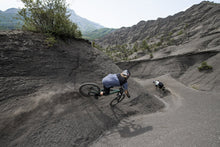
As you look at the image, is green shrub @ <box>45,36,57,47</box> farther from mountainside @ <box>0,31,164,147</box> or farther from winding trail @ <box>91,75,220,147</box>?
winding trail @ <box>91,75,220,147</box>

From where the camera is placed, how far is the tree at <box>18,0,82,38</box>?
410 centimetres

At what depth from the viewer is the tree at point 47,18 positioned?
13.4ft

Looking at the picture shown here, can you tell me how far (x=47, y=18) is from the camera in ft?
14.4

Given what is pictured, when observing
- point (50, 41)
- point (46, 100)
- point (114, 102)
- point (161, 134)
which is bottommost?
point (161, 134)

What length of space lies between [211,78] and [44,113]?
15.6m

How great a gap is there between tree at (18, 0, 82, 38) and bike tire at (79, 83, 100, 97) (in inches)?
132

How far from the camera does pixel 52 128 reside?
8.64 feet

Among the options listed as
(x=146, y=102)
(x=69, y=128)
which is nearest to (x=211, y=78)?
(x=146, y=102)

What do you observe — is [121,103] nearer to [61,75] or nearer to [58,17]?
[61,75]

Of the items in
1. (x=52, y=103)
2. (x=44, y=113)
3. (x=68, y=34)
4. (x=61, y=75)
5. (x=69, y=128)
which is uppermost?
(x=68, y=34)

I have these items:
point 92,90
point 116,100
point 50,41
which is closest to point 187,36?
point 116,100

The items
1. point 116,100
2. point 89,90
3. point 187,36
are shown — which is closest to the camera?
point 89,90

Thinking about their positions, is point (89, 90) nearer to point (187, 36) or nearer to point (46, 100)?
point (46, 100)

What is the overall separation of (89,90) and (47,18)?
169 inches
